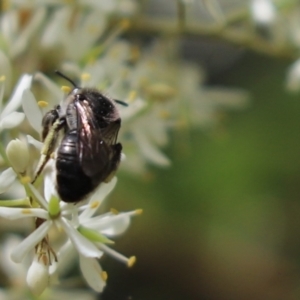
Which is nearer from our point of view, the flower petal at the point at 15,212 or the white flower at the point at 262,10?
the flower petal at the point at 15,212

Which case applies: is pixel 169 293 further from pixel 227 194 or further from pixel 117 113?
pixel 117 113

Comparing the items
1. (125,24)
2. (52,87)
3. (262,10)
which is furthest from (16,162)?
(262,10)

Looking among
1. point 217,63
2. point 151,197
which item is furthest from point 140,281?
point 217,63

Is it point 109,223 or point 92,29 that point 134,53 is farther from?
point 109,223

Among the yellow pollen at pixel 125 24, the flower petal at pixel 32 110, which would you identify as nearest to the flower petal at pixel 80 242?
the flower petal at pixel 32 110

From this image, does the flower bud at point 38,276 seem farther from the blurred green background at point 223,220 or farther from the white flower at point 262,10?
the blurred green background at point 223,220

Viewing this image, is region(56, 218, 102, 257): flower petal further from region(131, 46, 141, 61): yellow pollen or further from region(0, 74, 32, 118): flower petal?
region(131, 46, 141, 61): yellow pollen
